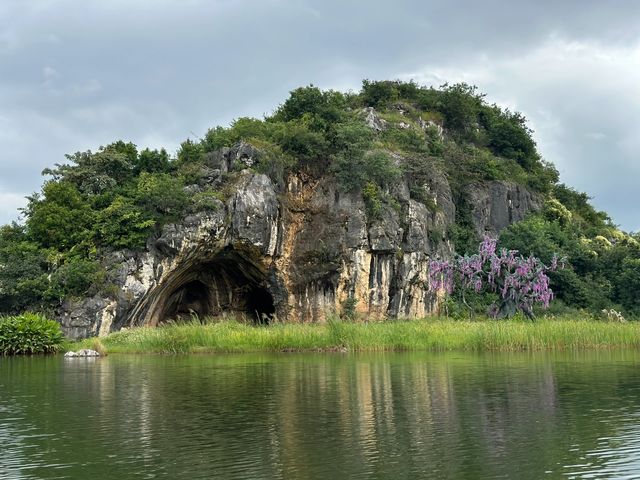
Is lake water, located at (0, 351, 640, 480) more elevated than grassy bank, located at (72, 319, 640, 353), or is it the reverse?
grassy bank, located at (72, 319, 640, 353)

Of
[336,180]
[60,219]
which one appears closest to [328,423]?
[60,219]

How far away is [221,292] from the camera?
3984 cm

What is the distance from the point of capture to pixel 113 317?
31.5 metres

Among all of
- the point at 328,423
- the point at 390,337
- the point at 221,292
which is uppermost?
the point at 221,292

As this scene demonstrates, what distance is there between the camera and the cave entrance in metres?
37.2

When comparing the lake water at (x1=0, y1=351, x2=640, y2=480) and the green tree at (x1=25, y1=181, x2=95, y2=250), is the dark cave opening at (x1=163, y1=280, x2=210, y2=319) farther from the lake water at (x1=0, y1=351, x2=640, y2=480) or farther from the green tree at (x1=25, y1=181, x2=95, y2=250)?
the lake water at (x1=0, y1=351, x2=640, y2=480)

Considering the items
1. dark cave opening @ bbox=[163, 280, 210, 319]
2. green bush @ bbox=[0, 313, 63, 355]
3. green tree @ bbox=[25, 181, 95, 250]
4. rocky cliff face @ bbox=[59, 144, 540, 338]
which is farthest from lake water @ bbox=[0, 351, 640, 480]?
dark cave opening @ bbox=[163, 280, 210, 319]

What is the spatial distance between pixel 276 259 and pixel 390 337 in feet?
40.4

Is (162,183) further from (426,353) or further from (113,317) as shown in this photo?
(426,353)

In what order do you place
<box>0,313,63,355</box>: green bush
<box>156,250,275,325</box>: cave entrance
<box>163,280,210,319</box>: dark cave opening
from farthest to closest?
<box>163,280,210,319</box>: dark cave opening → <box>156,250,275,325</box>: cave entrance → <box>0,313,63,355</box>: green bush

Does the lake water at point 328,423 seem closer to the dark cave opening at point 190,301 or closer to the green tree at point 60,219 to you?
the green tree at point 60,219

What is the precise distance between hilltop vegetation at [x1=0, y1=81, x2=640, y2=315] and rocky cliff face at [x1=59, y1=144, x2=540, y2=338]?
0.74m

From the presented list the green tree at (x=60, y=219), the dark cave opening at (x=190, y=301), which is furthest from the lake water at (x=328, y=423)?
the dark cave opening at (x=190, y=301)

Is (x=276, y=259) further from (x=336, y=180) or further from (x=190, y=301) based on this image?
(x=190, y=301)
